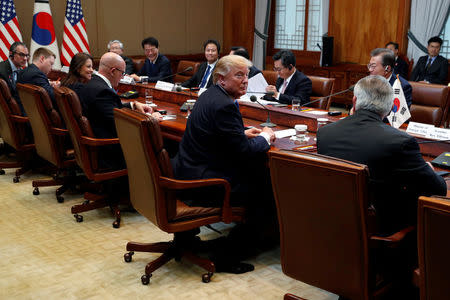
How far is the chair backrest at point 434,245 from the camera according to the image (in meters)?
1.47

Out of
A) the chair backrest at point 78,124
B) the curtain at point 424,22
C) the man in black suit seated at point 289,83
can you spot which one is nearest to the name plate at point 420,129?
the man in black suit seated at point 289,83

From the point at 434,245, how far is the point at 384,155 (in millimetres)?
516

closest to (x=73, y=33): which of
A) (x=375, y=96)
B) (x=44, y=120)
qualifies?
(x=44, y=120)

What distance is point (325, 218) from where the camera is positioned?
1.89 meters

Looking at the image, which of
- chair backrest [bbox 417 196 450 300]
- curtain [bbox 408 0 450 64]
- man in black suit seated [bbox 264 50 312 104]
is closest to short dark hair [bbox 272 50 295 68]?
man in black suit seated [bbox 264 50 312 104]

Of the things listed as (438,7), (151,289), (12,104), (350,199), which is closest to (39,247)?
(151,289)

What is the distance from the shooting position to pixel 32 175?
477cm

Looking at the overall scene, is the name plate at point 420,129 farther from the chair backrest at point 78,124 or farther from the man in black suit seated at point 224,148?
the chair backrest at point 78,124

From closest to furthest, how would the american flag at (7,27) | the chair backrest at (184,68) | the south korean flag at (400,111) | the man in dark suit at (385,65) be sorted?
the south korean flag at (400,111), the man in dark suit at (385,65), the chair backrest at (184,68), the american flag at (7,27)

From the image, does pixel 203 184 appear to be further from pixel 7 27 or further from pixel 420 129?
pixel 7 27

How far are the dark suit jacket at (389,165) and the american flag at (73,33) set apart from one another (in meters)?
6.72

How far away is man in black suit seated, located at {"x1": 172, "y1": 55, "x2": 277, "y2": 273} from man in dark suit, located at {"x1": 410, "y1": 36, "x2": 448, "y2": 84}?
214 inches

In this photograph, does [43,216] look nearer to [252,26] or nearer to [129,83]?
[129,83]

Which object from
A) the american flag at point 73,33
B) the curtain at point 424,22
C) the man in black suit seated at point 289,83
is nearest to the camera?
the man in black suit seated at point 289,83
